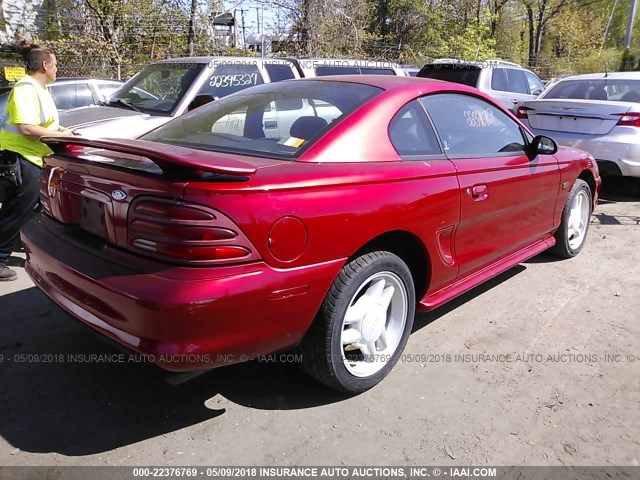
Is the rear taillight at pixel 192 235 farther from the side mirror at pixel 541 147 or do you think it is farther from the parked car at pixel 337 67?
the parked car at pixel 337 67

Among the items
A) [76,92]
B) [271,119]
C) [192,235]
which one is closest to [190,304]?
[192,235]

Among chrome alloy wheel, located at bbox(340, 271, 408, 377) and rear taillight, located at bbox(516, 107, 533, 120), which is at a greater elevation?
rear taillight, located at bbox(516, 107, 533, 120)

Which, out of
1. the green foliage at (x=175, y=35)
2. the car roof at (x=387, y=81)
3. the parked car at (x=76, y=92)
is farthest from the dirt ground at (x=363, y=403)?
the green foliage at (x=175, y=35)

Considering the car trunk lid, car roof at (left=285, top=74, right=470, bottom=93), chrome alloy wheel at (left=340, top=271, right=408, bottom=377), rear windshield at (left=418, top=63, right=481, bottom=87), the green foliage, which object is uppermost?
the green foliage

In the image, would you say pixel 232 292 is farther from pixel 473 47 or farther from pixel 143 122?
pixel 473 47

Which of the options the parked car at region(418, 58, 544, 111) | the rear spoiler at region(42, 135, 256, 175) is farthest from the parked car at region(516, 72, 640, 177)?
the rear spoiler at region(42, 135, 256, 175)

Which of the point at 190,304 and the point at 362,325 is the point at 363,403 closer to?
the point at 362,325

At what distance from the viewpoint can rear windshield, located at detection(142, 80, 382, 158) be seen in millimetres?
2785

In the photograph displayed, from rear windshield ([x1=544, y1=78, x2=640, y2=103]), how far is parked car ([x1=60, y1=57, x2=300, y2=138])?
13.4 feet

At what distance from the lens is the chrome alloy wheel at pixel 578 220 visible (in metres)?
4.84

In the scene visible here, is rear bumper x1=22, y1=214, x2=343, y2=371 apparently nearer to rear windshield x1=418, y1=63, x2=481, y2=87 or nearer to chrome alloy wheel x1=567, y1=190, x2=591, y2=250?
chrome alloy wheel x1=567, y1=190, x2=591, y2=250

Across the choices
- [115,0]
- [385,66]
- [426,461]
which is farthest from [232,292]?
[115,0]

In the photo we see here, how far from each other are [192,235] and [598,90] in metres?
7.19

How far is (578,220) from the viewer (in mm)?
5004
